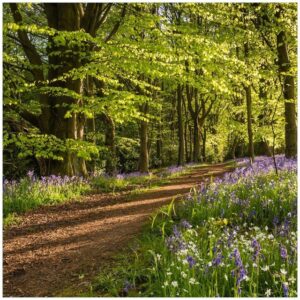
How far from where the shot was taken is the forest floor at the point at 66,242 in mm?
5259

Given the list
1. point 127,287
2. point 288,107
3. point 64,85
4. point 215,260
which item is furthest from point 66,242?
point 288,107

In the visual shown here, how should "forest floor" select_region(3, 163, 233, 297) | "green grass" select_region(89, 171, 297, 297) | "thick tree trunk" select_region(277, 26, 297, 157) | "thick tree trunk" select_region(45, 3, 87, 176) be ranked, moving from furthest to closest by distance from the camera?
"thick tree trunk" select_region(277, 26, 297, 157)
"thick tree trunk" select_region(45, 3, 87, 176)
"forest floor" select_region(3, 163, 233, 297)
"green grass" select_region(89, 171, 297, 297)

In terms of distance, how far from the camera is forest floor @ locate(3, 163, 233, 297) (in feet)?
17.3

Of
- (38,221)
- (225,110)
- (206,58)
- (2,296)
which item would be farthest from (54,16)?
(225,110)

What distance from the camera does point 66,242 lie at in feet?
23.6

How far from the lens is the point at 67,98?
44.0ft

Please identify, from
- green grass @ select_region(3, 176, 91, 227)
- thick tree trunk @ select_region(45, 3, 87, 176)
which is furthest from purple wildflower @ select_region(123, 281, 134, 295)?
thick tree trunk @ select_region(45, 3, 87, 176)

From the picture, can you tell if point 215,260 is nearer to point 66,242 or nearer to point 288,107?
point 66,242

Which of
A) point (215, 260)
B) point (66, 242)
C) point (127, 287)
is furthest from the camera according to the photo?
point (66, 242)

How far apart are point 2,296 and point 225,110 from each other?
44093mm

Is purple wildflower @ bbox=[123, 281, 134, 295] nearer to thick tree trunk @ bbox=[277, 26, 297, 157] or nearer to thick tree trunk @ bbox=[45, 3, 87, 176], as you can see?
thick tree trunk @ bbox=[45, 3, 87, 176]

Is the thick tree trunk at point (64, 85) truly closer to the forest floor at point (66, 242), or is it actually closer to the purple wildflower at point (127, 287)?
the forest floor at point (66, 242)

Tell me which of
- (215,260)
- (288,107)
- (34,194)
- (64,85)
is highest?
(64,85)

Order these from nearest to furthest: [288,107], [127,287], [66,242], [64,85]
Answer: [127,287] < [66,242] < [64,85] < [288,107]
